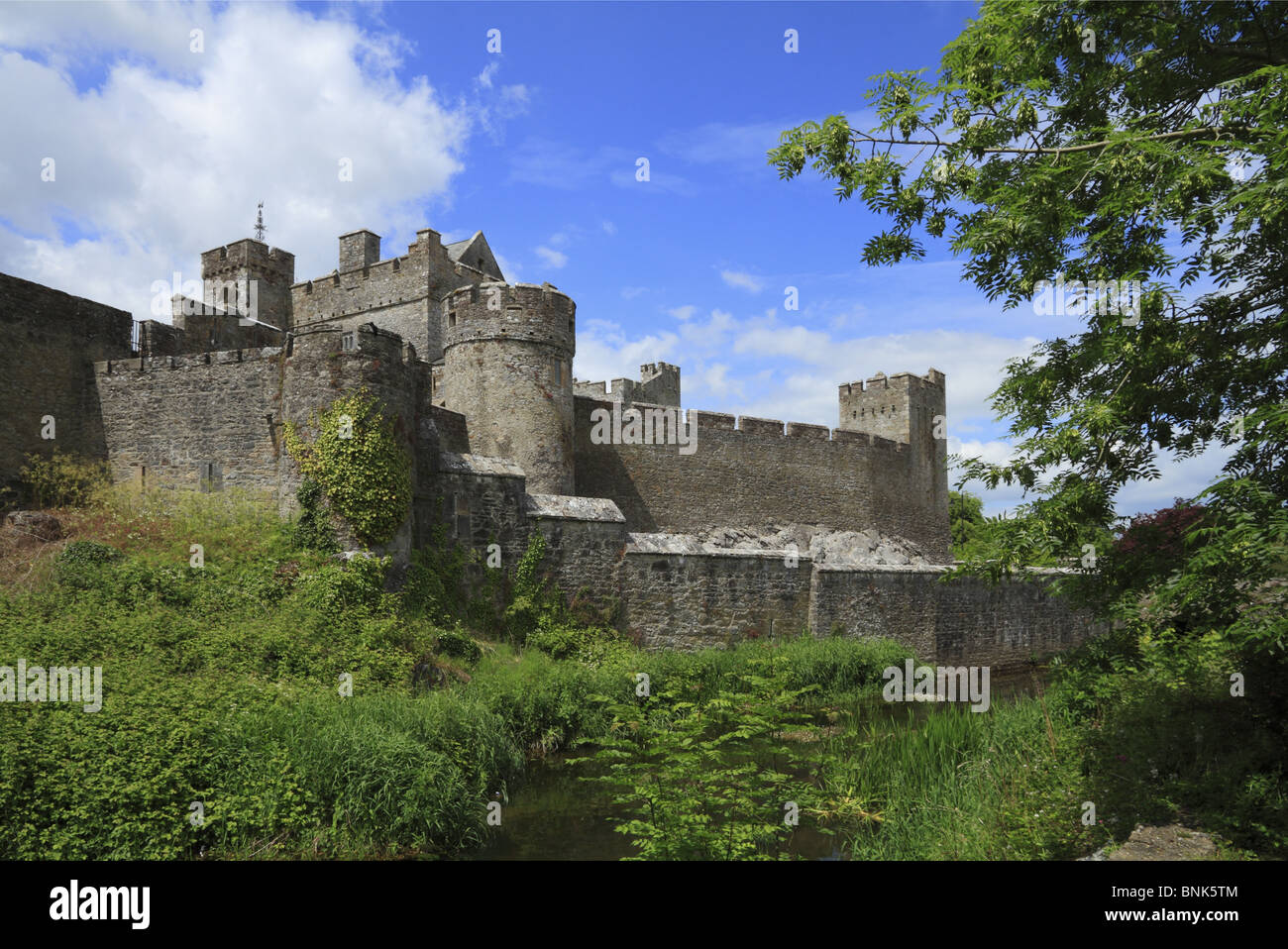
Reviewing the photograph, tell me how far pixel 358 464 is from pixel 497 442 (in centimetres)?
599

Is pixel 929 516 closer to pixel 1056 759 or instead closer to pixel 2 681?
pixel 1056 759

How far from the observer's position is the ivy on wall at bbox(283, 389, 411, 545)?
1361cm

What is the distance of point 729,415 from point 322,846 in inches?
822

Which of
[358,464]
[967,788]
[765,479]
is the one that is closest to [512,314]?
[358,464]

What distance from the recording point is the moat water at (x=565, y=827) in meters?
8.50

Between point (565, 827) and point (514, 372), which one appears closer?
point (565, 827)

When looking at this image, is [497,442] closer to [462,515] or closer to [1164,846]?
[462,515]

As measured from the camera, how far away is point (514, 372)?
19547 millimetres

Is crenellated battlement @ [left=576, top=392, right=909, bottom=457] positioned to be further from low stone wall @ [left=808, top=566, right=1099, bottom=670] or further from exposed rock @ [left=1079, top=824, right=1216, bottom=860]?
exposed rock @ [left=1079, top=824, right=1216, bottom=860]

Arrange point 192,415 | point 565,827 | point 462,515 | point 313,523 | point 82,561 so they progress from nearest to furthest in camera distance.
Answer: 1. point 565,827
2. point 82,561
3. point 313,523
4. point 462,515
5. point 192,415

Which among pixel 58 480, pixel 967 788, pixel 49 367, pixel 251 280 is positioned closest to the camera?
pixel 967 788

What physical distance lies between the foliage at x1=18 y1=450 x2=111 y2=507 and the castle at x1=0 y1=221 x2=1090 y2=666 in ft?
1.13

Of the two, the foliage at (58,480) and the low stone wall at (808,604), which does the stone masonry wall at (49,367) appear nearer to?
the foliage at (58,480)

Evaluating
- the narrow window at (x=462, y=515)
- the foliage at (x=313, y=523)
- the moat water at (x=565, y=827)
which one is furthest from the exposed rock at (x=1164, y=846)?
the narrow window at (x=462, y=515)
